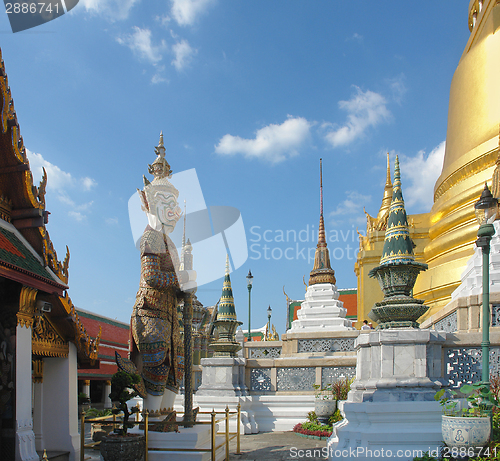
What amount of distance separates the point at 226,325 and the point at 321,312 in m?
6.73

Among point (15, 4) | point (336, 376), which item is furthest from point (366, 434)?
point (15, 4)

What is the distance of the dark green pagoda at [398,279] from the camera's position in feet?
23.1

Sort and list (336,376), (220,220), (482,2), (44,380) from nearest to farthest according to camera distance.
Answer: (44,380)
(220,220)
(336,376)
(482,2)

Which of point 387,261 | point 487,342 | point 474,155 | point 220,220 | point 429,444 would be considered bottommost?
point 429,444

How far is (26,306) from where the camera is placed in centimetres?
543

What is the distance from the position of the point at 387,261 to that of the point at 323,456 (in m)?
3.29

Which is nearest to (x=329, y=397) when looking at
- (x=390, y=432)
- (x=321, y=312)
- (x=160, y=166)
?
(x=390, y=432)

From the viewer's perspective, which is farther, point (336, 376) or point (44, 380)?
point (336, 376)

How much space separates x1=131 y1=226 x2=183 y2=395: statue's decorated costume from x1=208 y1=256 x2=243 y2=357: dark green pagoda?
15.2ft

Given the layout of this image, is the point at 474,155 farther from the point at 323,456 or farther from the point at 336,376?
the point at 323,456

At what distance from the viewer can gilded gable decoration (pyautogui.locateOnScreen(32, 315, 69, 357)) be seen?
5.86m

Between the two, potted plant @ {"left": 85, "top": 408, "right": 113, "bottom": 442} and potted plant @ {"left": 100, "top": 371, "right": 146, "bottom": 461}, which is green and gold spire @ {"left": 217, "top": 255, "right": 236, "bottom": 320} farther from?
potted plant @ {"left": 100, "top": 371, "right": 146, "bottom": 461}

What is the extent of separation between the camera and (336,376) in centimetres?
1131

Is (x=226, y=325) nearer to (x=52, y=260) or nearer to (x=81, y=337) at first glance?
(x=81, y=337)
